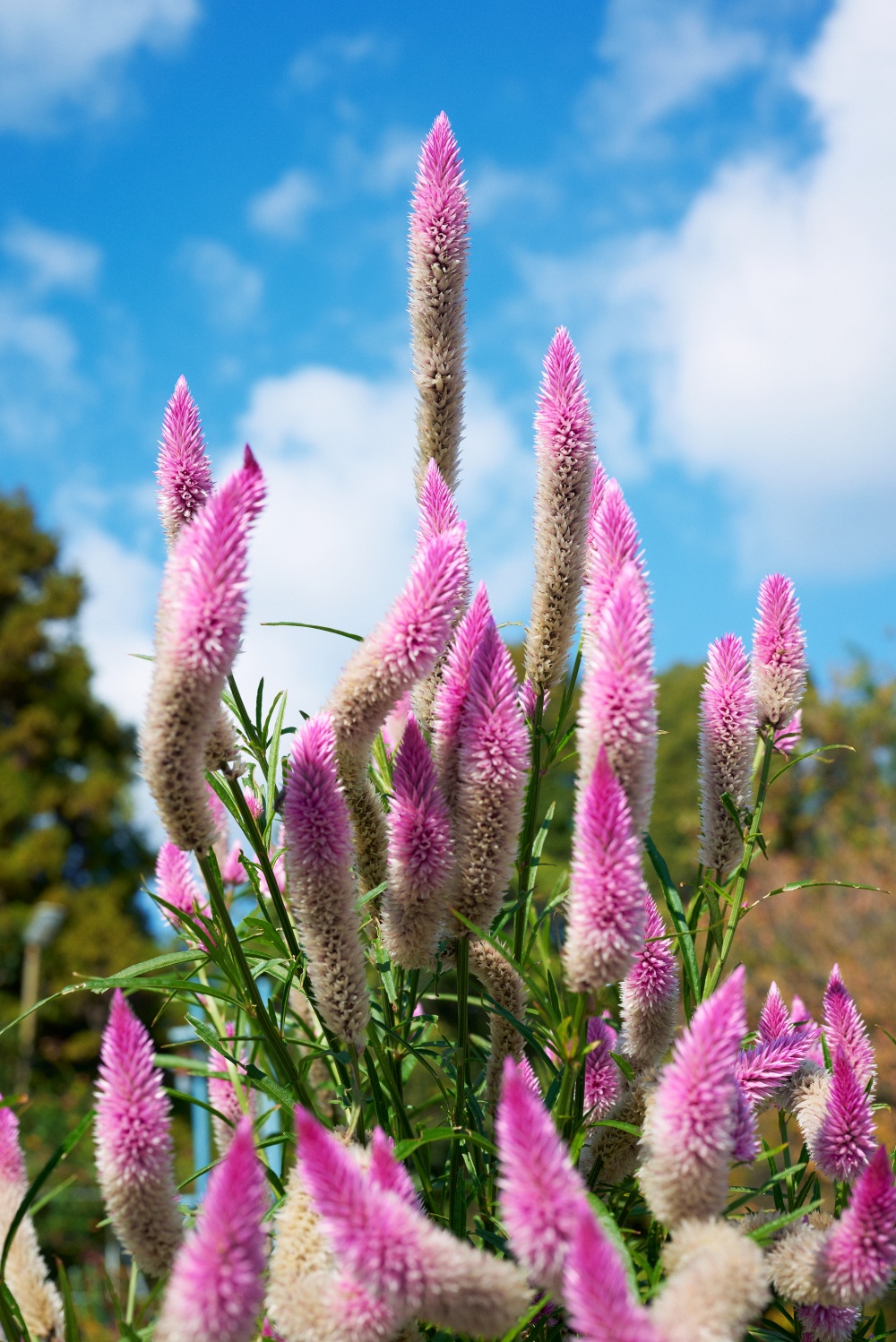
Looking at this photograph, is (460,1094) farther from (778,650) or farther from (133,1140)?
(778,650)

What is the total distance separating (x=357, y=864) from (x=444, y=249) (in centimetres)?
107

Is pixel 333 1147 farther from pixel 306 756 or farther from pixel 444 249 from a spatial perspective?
pixel 444 249

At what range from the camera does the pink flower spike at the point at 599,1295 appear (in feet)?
3.07

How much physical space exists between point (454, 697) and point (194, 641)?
417 mm

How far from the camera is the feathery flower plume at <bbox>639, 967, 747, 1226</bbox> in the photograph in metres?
1.12

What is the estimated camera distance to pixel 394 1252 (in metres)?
1.02

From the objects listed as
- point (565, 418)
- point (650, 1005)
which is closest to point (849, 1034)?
point (650, 1005)

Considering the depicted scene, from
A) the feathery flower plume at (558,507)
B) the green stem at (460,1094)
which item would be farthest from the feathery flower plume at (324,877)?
the feathery flower plume at (558,507)

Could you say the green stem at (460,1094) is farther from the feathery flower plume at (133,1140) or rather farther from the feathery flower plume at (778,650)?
the feathery flower plume at (778,650)

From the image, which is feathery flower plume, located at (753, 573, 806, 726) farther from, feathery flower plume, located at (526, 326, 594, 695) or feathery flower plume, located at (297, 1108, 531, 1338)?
feathery flower plume, located at (297, 1108, 531, 1338)

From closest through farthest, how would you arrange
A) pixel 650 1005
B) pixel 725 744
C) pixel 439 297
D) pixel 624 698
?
pixel 624 698 → pixel 650 1005 → pixel 725 744 → pixel 439 297

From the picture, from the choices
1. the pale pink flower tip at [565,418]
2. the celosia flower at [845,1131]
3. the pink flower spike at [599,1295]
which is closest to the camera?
the pink flower spike at [599,1295]

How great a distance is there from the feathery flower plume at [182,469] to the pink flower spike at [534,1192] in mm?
→ 1002

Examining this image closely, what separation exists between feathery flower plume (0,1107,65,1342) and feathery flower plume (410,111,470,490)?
1215mm
